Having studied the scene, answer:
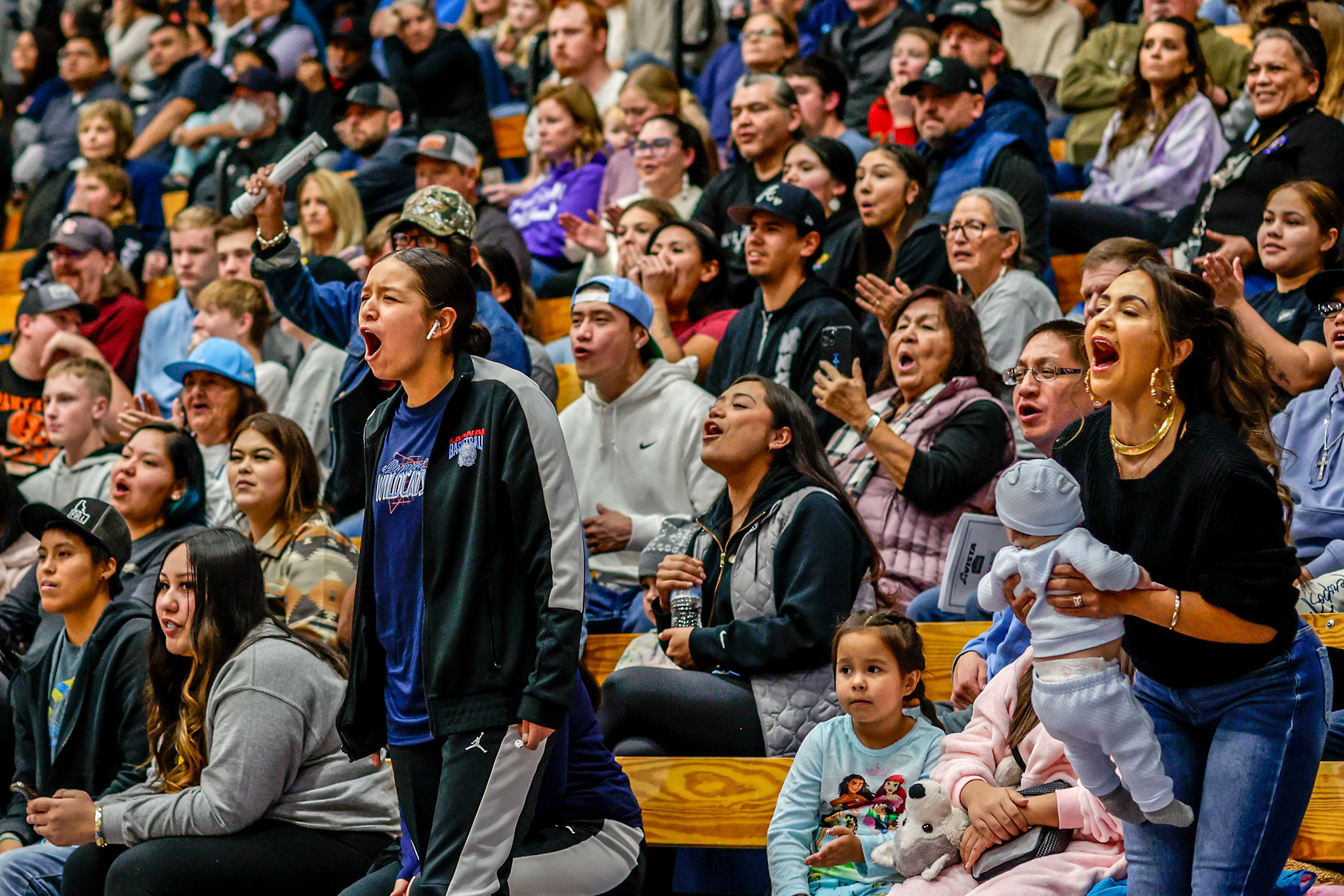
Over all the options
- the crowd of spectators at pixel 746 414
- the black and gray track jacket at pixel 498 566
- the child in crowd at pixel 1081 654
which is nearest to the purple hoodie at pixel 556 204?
the crowd of spectators at pixel 746 414

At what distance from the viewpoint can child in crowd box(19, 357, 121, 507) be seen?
5867 mm

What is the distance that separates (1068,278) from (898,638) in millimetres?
3071

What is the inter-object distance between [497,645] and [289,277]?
2.08 meters

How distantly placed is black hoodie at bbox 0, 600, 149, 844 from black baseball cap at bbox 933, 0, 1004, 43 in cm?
418

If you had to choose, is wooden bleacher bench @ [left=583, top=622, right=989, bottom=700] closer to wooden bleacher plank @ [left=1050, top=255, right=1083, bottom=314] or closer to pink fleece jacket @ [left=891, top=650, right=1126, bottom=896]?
pink fleece jacket @ [left=891, top=650, right=1126, bottom=896]

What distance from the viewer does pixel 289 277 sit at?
4.56 m

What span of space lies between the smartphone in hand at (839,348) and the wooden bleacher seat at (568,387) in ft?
4.42

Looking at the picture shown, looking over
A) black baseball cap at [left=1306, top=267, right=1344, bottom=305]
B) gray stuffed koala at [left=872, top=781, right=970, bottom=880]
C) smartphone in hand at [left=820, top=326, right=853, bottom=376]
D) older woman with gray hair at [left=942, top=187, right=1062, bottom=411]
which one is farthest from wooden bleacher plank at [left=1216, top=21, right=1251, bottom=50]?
gray stuffed koala at [left=872, top=781, right=970, bottom=880]

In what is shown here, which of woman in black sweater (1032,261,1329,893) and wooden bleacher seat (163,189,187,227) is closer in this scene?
woman in black sweater (1032,261,1329,893)

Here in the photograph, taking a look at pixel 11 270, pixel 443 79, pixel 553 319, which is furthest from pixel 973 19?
pixel 11 270

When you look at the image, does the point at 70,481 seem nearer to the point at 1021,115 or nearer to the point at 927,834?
the point at 1021,115

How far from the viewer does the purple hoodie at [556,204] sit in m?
7.16

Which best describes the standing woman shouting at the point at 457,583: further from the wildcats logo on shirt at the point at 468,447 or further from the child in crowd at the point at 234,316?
the child in crowd at the point at 234,316

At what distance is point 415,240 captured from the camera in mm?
4699
